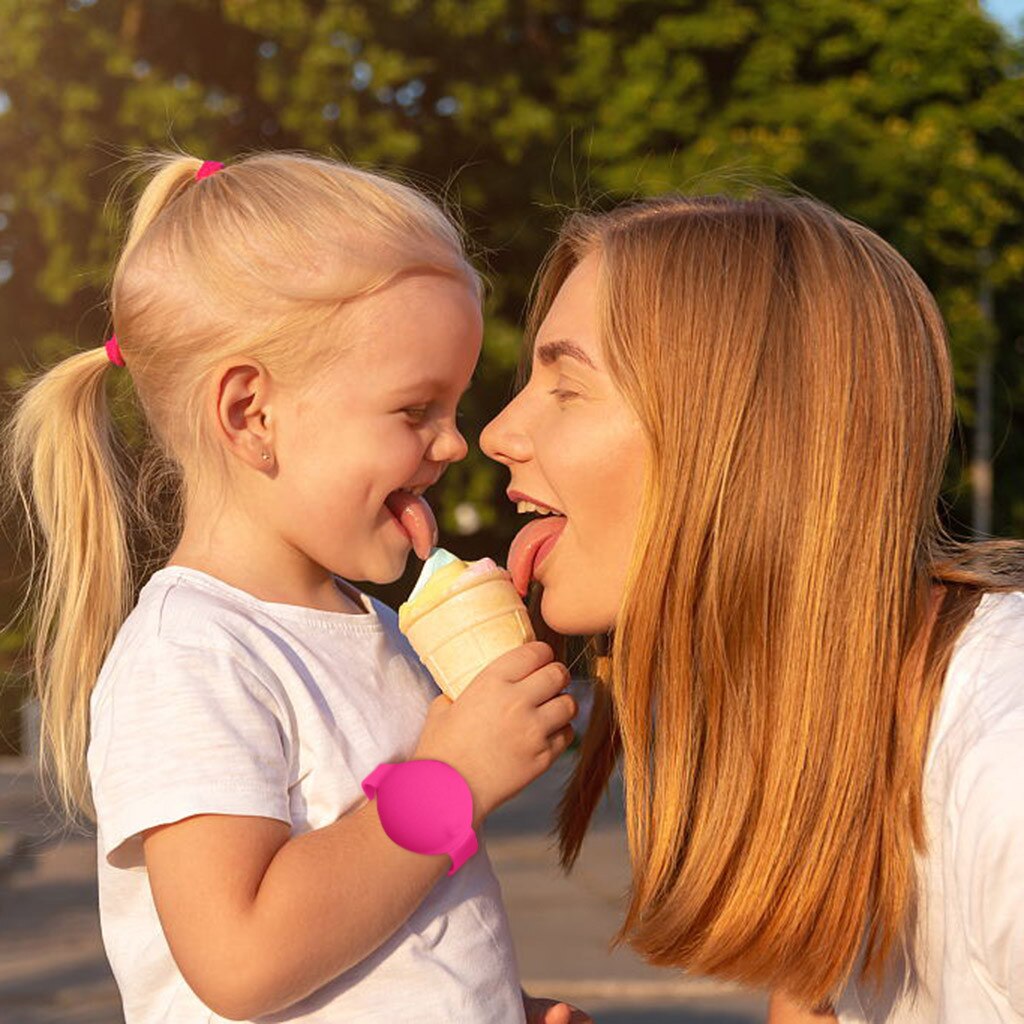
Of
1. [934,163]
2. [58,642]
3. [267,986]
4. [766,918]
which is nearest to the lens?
[267,986]

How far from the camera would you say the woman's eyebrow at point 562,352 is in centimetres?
298

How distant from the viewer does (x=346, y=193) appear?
2986 millimetres

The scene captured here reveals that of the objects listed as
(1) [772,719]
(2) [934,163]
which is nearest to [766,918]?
(1) [772,719]

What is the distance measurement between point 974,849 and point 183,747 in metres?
1.17

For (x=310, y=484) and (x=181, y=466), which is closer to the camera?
(x=310, y=484)

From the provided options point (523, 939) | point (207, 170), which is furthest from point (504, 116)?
point (207, 170)

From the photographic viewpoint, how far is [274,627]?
2.75m

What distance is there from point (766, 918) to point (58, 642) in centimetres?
133

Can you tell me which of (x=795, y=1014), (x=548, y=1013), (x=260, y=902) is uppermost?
(x=260, y=902)

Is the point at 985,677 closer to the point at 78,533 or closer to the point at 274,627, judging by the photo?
the point at 274,627

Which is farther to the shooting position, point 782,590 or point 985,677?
point 782,590

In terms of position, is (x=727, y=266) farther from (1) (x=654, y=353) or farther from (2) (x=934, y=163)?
(2) (x=934, y=163)

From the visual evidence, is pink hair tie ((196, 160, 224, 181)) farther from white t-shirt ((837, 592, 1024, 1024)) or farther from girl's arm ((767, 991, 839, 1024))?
girl's arm ((767, 991, 839, 1024))

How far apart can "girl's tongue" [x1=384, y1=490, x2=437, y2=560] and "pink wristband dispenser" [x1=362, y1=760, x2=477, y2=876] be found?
429mm
